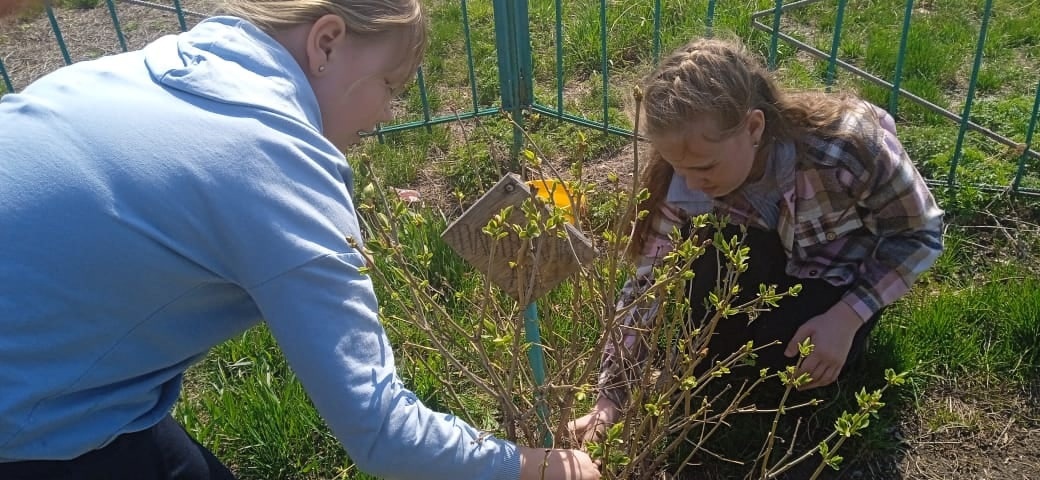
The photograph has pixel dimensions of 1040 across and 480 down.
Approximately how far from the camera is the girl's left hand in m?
2.19

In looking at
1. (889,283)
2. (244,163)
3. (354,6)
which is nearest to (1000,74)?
(889,283)

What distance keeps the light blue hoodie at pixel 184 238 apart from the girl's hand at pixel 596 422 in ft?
1.77

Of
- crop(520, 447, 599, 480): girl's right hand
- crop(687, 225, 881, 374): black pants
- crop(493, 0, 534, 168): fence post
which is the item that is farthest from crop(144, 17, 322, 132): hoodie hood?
crop(493, 0, 534, 168): fence post

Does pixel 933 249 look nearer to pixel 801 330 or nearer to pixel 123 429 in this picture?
pixel 801 330

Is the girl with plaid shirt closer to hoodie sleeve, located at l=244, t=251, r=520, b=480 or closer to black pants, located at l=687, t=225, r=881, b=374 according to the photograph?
black pants, located at l=687, t=225, r=881, b=374

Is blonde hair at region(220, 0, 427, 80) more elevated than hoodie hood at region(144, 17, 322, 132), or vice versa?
blonde hair at region(220, 0, 427, 80)

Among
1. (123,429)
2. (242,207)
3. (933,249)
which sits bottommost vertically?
(933,249)

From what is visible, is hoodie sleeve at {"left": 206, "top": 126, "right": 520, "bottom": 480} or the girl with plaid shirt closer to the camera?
hoodie sleeve at {"left": 206, "top": 126, "right": 520, "bottom": 480}

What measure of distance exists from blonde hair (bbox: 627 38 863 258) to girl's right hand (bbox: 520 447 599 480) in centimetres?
80

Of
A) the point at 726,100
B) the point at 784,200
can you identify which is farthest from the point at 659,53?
the point at 726,100

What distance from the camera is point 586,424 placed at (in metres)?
2.00

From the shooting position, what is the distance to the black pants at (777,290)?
7.46 ft

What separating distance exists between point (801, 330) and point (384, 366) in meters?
1.30

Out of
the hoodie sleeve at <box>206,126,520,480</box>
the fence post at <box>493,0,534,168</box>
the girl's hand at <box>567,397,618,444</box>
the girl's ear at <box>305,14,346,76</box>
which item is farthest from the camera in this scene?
the fence post at <box>493,0,534,168</box>
